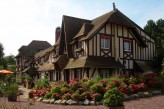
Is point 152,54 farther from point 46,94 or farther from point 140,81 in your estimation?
point 46,94

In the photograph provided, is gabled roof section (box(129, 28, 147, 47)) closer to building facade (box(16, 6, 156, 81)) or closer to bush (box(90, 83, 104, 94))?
building facade (box(16, 6, 156, 81))

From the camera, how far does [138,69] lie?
1158 inches

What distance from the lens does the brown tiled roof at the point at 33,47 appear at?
55775mm

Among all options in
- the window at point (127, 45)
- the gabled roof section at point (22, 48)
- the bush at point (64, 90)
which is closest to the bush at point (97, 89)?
the bush at point (64, 90)

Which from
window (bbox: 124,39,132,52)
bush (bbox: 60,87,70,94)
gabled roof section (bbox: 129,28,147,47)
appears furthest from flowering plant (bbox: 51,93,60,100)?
gabled roof section (bbox: 129,28,147,47)

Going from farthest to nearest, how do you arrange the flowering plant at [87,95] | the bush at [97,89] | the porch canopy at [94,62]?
1. the porch canopy at [94,62]
2. the bush at [97,89]
3. the flowering plant at [87,95]

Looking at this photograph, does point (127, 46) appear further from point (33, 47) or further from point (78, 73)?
point (33, 47)

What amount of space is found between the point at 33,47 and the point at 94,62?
34.2m

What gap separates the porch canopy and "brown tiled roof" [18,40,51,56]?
2958 centimetres

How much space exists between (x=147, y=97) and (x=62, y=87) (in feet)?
20.9

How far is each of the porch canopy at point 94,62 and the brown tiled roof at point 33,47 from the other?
29.6 m

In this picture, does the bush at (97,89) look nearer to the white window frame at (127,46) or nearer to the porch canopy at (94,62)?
the porch canopy at (94,62)

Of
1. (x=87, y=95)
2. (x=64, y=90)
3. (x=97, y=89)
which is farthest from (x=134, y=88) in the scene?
(x=64, y=90)

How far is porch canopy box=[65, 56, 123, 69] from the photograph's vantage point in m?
24.9
